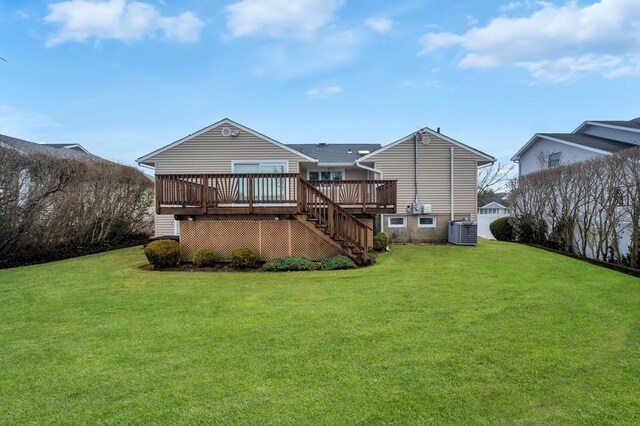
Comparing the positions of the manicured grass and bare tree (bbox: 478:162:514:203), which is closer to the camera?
the manicured grass

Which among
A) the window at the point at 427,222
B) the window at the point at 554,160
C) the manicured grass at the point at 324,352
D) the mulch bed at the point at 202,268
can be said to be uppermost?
the window at the point at 554,160

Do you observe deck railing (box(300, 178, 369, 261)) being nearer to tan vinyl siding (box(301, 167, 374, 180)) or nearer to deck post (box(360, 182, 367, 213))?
deck post (box(360, 182, 367, 213))

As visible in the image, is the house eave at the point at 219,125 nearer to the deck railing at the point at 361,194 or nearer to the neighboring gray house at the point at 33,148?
the deck railing at the point at 361,194

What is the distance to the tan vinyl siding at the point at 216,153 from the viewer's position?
14.2 meters

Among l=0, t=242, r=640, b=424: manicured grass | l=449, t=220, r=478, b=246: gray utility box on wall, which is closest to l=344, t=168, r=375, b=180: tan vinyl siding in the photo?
l=449, t=220, r=478, b=246: gray utility box on wall

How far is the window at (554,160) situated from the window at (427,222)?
8.29 meters

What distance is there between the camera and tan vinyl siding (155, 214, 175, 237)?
48.2 feet

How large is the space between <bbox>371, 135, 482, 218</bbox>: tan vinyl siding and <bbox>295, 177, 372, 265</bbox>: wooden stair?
5.70m

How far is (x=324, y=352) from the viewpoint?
13.5 ft

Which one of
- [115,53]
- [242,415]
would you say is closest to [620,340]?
[242,415]

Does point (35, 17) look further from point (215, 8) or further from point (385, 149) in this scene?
point (385, 149)

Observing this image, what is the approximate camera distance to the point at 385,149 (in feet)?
52.2

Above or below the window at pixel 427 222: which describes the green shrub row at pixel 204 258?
below

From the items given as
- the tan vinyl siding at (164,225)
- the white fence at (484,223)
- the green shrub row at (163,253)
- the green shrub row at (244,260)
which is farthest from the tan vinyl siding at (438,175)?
the green shrub row at (163,253)
